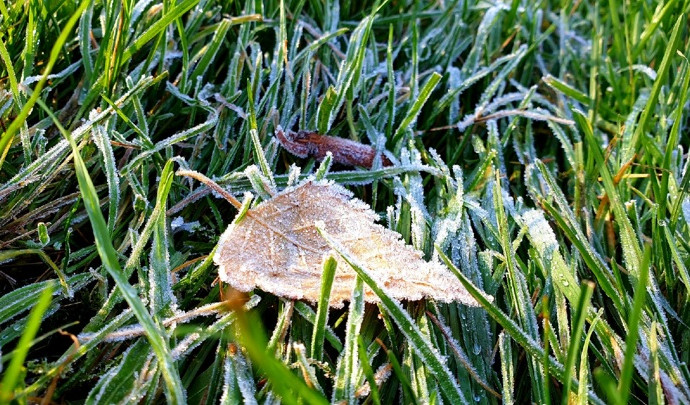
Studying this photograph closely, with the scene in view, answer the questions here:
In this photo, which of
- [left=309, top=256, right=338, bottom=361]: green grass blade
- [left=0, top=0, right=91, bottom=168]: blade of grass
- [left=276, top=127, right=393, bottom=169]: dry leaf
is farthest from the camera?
[left=276, top=127, right=393, bottom=169]: dry leaf

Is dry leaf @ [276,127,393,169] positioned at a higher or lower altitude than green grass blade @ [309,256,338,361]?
higher

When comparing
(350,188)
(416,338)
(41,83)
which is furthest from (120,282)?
(350,188)

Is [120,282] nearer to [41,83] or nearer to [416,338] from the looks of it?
[41,83]

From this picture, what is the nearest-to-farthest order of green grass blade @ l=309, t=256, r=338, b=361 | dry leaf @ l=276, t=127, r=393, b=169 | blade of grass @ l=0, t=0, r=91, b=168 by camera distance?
1. blade of grass @ l=0, t=0, r=91, b=168
2. green grass blade @ l=309, t=256, r=338, b=361
3. dry leaf @ l=276, t=127, r=393, b=169

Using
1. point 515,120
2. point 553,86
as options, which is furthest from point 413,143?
point 553,86

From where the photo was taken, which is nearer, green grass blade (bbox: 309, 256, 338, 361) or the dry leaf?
green grass blade (bbox: 309, 256, 338, 361)

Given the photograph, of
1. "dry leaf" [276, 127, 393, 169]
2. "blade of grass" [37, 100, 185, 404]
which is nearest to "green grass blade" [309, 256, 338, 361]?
"blade of grass" [37, 100, 185, 404]

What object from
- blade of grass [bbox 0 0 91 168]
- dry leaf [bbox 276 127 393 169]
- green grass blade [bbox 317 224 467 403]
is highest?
blade of grass [bbox 0 0 91 168]

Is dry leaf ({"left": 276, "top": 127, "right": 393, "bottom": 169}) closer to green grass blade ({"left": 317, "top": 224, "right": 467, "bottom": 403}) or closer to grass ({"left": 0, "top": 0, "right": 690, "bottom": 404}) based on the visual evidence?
grass ({"left": 0, "top": 0, "right": 690, "bottom": 404})
